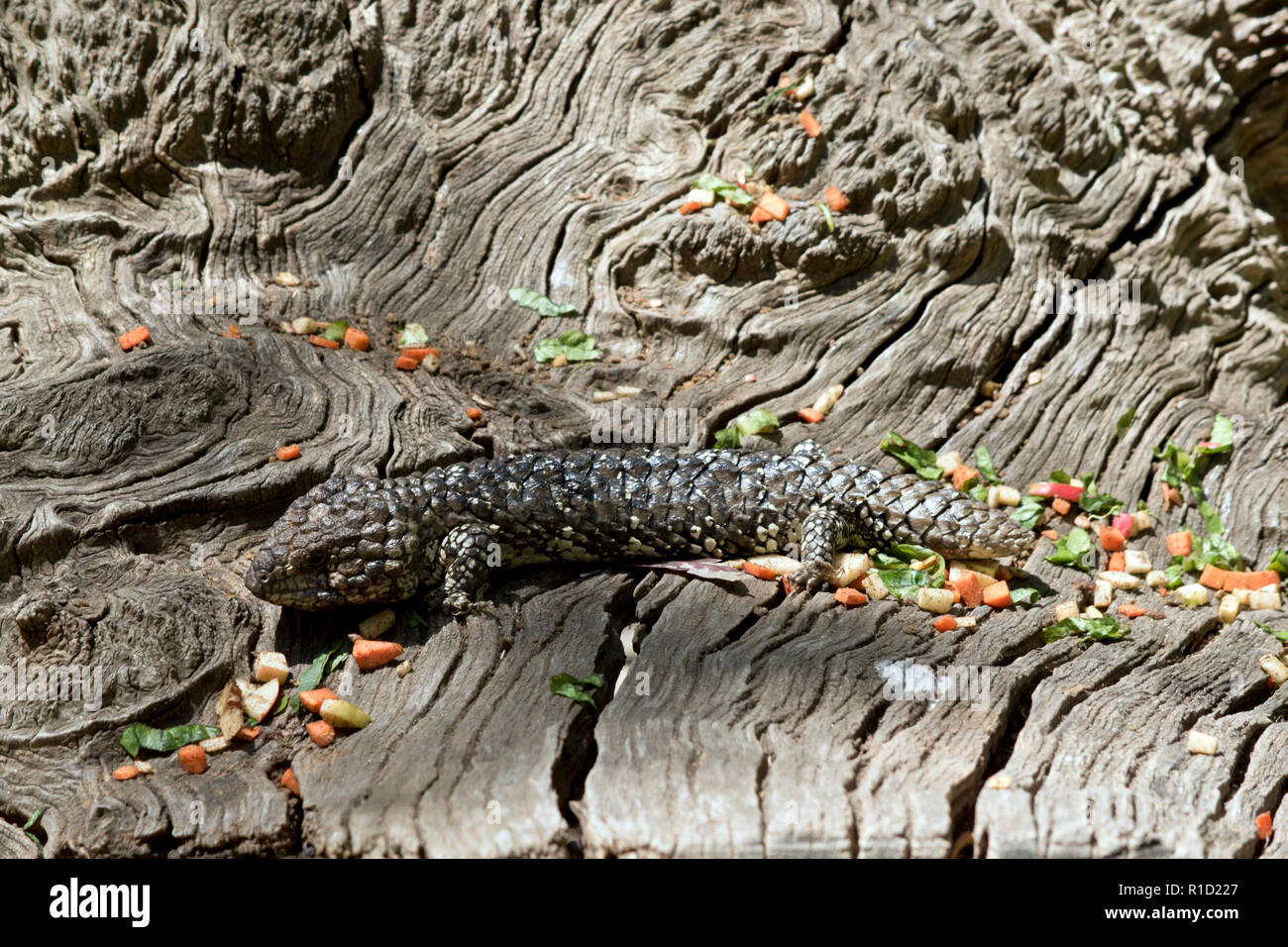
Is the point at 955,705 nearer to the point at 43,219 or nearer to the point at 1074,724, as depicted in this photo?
the point at 1074,724

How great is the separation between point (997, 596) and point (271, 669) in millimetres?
3673

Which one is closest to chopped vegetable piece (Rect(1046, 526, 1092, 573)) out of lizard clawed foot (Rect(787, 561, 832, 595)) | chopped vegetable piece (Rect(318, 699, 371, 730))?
lizard clawed foot (Rect(787, 561, 832, 595))

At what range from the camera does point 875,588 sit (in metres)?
5.27

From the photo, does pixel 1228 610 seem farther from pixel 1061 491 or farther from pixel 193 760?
pixel 193 760

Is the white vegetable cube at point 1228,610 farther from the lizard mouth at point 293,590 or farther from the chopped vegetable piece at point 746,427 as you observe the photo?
the lizard mouth at point 293,590

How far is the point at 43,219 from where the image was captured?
6555 mm

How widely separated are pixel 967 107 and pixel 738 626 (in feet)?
15.5

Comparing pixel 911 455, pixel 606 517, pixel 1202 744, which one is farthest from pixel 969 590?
pixel 606 517

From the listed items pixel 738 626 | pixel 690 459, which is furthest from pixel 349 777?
pixel 690 459

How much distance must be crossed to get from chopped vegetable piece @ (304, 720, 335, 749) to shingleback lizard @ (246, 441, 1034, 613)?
Result: 2.31ft

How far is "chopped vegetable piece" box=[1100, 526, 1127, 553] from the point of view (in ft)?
19.5

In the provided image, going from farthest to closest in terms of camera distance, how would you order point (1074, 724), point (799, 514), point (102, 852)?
point (799, 514) → point (1074, 724) → point (102, 852)

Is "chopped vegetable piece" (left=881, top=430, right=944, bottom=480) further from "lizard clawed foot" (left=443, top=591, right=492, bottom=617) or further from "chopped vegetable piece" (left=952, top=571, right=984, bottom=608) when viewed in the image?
"lizard clawed foot" (left=443, top=591, right=492, bottom=617)

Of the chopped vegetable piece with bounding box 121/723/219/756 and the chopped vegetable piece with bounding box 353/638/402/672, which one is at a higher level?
the chopped vegetable piece with bounding box 353/638/402/672
